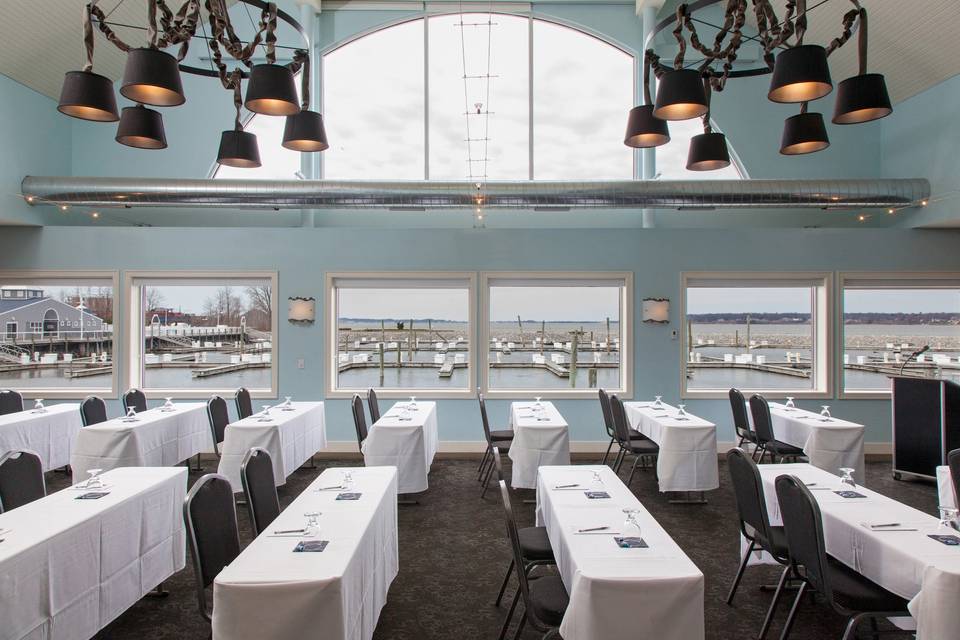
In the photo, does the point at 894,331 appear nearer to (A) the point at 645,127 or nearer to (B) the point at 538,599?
(A) the point at 645,127

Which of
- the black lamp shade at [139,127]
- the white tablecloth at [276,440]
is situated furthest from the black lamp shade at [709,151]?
the white tablecloth at [276,440]

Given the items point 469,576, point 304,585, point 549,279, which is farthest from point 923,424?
point 304,585

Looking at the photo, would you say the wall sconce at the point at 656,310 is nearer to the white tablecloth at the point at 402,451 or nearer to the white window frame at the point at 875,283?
the white window frame at the point at 875,283

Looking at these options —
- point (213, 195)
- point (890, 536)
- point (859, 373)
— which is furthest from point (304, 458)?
point (859, 373)

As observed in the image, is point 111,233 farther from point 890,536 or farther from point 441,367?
point 890,536

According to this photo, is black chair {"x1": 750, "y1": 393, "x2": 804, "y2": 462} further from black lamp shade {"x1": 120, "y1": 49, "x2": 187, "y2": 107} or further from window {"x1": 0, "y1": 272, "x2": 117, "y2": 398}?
window {"x1": 0, "y1": 272, "x2": 117, "y2": 398}

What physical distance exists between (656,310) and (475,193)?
10.3ft

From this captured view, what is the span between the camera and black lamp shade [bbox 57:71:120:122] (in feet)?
10.8

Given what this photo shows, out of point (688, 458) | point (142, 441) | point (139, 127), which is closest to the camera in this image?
point (139, 127)

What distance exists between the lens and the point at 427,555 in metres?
4.40

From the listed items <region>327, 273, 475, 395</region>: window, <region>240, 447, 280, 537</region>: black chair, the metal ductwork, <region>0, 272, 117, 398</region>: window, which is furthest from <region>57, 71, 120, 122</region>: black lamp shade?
A: <region>0, 272, 117, 398</region>: window

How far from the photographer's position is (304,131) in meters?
4.02

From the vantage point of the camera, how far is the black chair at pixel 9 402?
6.54 metres

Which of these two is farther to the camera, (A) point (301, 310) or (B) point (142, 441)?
(A) point (301, 310)
